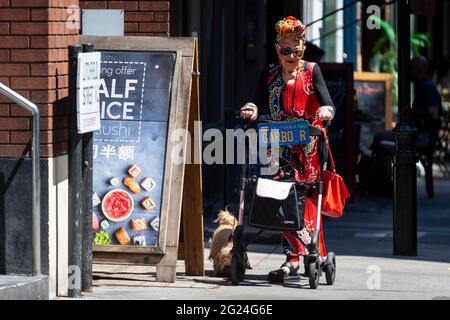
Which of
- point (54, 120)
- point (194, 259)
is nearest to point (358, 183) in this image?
point (194, 259)

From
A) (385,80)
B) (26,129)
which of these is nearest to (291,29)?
(26,129)

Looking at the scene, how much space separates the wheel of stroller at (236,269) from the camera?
8922 millimetres

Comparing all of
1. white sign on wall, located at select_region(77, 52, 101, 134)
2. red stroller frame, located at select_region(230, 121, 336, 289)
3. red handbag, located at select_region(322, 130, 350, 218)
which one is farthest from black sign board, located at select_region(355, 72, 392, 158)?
white sign on wall, located at select_region(77, 52, 101, 134)

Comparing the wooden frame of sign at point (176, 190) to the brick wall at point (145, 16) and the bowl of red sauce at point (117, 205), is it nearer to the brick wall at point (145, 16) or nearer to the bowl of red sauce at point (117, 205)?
the bowl of red sauce at point (117, 205)

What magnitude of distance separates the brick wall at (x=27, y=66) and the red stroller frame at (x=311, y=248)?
1606mm

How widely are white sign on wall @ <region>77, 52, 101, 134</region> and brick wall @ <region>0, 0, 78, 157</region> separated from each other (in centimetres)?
17

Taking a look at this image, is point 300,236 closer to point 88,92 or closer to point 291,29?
point 291,29

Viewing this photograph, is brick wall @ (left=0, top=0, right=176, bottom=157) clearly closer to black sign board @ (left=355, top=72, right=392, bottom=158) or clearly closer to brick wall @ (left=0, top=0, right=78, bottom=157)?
brick wall @ (left=0, top=0, right=78, bottom=157)

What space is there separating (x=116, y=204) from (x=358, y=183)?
7804mm

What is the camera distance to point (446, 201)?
1557cm

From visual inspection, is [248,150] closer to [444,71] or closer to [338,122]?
[338,122]

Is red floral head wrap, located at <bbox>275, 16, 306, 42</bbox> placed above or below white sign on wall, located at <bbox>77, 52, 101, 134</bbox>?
above

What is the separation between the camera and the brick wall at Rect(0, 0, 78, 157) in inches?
311

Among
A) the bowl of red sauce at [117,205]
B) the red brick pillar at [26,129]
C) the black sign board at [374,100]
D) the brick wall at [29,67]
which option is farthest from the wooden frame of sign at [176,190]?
the black sign board at [374,100]
